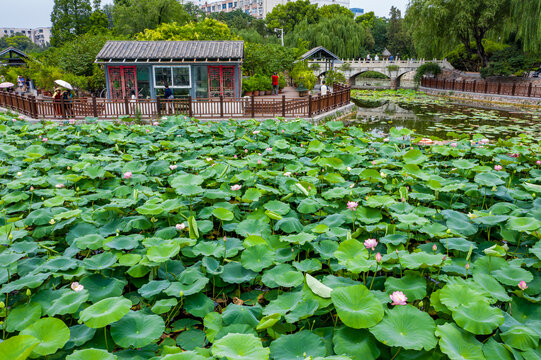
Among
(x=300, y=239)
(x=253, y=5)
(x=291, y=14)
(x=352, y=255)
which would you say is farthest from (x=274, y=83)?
(x=253, y=5)

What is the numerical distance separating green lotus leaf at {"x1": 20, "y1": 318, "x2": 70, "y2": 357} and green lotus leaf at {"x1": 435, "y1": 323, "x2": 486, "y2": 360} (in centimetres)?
154

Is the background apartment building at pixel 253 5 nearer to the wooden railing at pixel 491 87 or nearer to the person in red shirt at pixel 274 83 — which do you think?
the wooden railing at pixel 491 87

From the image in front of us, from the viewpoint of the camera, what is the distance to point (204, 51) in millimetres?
13961

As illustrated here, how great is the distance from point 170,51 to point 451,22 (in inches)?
730

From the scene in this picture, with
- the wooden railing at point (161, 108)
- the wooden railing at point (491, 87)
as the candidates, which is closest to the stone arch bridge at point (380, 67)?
the wooden railing at point (491, 87)

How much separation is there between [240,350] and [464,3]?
26.2 meters

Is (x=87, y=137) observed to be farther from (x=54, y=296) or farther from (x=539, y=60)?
(x=539, y=60)

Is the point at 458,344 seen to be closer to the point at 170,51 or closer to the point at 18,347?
the point at 18,347

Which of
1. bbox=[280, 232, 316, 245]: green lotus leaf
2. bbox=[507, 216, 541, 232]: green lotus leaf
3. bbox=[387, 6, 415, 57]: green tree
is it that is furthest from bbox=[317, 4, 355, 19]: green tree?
bbox=[280, 232, 316, 245]: green lotus leaf

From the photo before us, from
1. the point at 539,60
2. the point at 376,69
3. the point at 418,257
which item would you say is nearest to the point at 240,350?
the point at 418,257

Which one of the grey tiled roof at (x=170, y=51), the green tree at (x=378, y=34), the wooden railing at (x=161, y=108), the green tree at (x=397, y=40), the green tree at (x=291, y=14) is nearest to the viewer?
the wooden railing at (x=161, y=108)

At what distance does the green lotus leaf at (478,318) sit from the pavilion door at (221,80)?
43.7ft

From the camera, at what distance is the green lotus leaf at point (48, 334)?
162 centimetres

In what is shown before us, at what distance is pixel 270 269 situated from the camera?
2318mm
